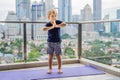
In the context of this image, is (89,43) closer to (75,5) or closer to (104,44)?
(104,44)

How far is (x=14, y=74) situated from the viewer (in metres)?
4.27

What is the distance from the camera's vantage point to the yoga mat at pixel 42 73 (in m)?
4.03

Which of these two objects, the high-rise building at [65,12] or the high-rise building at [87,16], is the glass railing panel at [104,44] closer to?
the high-rise building at [87,16]

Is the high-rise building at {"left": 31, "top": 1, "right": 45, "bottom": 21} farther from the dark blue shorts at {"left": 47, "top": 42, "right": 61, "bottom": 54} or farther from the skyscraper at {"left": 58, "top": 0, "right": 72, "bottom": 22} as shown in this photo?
the dark blue shorts at {"left": 47, "top": 42, "right": 61, "bottom": 54}

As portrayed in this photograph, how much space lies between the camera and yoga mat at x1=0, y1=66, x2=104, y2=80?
403 cm

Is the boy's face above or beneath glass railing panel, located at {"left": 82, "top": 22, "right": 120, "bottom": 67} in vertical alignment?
above

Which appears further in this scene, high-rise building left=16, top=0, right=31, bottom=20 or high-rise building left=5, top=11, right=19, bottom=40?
high-rise building left=16, top=0, right=31, bottom=20

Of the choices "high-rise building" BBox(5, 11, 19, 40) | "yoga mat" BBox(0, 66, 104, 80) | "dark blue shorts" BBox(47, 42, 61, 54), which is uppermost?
"high-rise building" BBox(5, 11, 19, 40)

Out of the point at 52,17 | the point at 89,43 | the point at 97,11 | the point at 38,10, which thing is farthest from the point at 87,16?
the point at 52,17

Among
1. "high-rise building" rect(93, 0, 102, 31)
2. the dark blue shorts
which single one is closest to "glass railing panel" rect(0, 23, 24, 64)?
the dark blue shorts

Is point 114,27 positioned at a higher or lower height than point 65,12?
lower

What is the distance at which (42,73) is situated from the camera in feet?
14.2

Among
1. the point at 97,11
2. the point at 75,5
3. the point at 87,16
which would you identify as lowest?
the point at 87,16

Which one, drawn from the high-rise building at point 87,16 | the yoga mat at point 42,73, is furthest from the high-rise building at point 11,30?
the high-rise building at point 87,16
